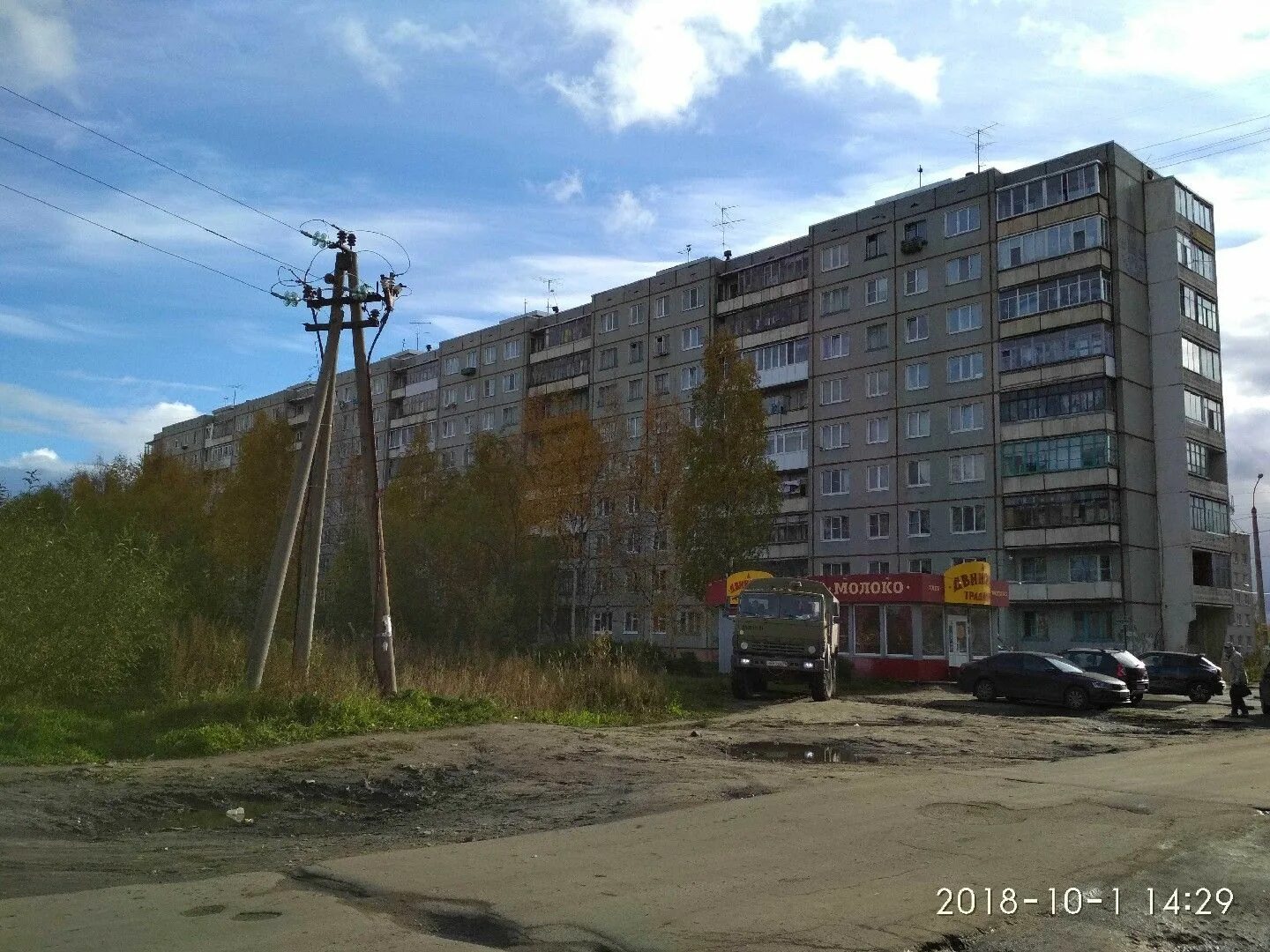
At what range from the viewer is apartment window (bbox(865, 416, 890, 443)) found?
2399 inches

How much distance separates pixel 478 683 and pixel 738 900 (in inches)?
598

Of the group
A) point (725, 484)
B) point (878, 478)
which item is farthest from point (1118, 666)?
point (878, 478)

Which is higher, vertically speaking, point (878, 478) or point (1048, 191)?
point (1048, 191)

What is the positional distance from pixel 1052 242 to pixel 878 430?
13.4 meters

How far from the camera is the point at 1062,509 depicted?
5375 cm

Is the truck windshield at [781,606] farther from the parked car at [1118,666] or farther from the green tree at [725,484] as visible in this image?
the green tree at [725,484]

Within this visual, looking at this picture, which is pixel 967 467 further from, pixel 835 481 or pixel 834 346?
pixel 834 346

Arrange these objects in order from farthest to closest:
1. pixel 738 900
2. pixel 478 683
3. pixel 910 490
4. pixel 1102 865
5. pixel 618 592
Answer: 1. pixel 618 592
2. pixel 910 490
3. pixel 478 683
4. pixel 1102 865
5. pixel 738 900

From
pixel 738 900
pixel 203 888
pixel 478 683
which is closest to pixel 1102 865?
pixel 738 900

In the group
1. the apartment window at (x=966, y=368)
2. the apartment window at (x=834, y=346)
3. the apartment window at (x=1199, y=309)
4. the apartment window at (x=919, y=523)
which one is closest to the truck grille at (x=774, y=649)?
the apartment window at (x=919, y=523)

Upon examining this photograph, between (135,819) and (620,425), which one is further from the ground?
(620,425)

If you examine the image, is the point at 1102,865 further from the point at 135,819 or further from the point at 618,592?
the point at 618,592

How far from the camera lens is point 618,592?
227ft

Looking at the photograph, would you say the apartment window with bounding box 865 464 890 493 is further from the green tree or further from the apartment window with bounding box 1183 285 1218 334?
the apartment window with bounding box 1183 285 1218 334
